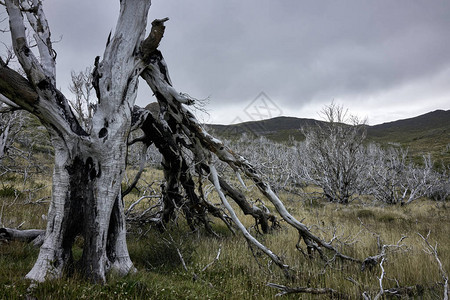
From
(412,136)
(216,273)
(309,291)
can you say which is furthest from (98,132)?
(412,136)

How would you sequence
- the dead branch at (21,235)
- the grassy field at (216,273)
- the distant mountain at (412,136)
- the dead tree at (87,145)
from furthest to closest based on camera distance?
the distant mountain at (412,136), the dead branch at (21,235), the dead tree at (87,145), the grassy field at (216,273)

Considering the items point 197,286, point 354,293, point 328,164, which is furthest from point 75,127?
point 328,164

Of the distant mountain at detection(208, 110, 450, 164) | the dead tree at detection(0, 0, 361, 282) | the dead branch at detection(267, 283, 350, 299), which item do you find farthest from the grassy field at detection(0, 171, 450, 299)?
the distant mountain at detection(208, 110, 450, 164)

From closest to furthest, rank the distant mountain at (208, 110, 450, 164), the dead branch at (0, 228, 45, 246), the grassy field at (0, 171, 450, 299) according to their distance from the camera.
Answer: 1. the grassy field at (0, 171, 450, 299)
2. the dead branch at (0, 228, 45, 246)
3. the distant mountain at (208, 110, 450, 164)

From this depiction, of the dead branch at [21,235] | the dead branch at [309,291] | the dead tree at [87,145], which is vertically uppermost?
the dead tree at [87,145]

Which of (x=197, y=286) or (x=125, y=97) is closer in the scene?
(x=197, y=286)

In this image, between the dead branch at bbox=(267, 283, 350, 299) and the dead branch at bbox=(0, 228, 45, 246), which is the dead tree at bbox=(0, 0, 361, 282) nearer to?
the dead branch at bbox=(267, 283, 350, 299)

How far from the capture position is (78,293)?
2152 millimetres

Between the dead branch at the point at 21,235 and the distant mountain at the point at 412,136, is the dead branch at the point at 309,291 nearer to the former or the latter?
the dead branch at the point at 21,235

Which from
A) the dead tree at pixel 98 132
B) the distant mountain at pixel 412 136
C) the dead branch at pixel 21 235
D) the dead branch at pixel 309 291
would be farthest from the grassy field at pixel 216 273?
the distant mountain at pixel 412 136

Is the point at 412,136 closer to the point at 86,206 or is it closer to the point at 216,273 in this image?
the point at 216,273

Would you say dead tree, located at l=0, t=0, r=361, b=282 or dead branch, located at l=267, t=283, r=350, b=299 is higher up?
dead tree, located at l=0, t=0, r=361, b=282

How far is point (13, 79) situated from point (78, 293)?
2177mm

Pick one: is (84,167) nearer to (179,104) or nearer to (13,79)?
(13,79)
